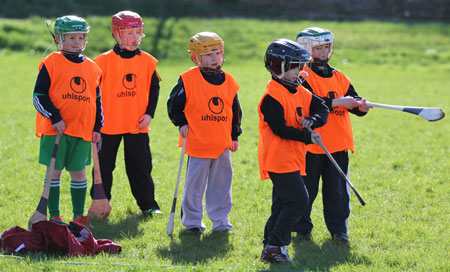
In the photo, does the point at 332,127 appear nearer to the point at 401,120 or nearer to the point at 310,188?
the point at 310,188

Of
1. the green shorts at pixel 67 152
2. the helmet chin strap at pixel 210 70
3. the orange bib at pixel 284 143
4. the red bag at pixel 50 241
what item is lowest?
the red bag at pixel 50 241

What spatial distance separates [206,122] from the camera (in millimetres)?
5988

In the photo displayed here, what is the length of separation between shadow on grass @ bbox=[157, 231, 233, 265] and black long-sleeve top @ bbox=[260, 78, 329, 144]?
123cm

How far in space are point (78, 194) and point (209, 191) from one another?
1280mm

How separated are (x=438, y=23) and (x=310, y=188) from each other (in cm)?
2488

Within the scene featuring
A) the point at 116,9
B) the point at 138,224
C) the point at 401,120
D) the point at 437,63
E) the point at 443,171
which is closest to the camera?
the point at 138,224

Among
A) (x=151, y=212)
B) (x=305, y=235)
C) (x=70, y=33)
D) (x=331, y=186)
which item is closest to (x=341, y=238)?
(x=305, y=235)

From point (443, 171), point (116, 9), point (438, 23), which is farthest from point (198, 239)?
point (438, 23)

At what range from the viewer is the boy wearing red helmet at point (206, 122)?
→ 593 cm

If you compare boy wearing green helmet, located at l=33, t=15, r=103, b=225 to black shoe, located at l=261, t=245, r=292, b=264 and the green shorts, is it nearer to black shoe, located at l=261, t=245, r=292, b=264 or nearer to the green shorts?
the green shorts

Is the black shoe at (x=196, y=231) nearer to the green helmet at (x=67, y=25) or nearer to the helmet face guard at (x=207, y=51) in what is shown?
the helmet face guard at (x=207, y=51)

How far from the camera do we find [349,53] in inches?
902

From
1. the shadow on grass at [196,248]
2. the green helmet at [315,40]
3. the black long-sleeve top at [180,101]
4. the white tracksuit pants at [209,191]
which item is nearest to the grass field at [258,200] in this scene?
the shadow on grass at [196,248]

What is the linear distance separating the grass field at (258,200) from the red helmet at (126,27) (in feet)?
5.90
